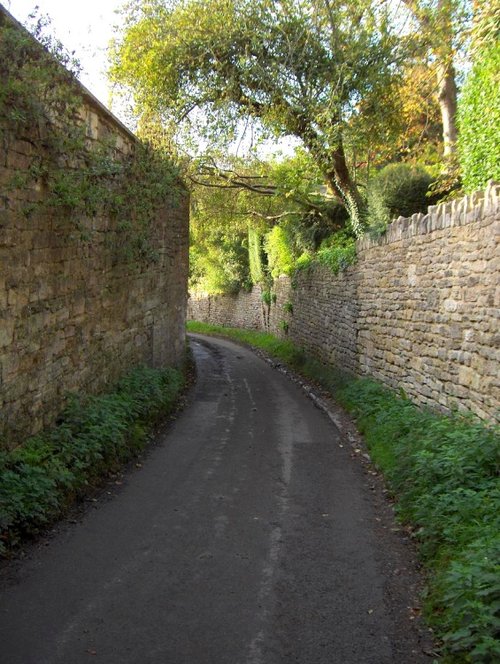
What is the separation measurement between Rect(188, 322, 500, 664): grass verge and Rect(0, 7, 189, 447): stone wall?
161 inches

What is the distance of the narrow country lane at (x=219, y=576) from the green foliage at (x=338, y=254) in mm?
7542

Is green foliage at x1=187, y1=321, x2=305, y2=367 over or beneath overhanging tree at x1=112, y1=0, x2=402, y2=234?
beneath

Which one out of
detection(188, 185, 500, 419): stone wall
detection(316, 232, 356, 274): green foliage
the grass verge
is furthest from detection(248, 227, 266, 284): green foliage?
the grass verge

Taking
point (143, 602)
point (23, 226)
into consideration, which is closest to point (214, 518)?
point (143, 602)

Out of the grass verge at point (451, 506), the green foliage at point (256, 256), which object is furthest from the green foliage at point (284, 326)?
the grass verge at point (451, 506)

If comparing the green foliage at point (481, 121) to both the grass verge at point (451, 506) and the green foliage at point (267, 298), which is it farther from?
the green foliage at point (267, 298)

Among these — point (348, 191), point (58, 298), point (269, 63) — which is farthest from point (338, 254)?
point (58, 298)

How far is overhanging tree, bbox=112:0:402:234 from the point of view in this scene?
15125 millimetres

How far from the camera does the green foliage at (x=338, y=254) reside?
596 inches

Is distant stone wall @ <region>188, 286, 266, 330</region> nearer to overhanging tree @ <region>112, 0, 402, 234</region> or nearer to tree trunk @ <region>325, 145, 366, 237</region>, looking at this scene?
tree trunk @ <region>325, 145, 366, 237</region>

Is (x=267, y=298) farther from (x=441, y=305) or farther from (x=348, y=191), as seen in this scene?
(x=441, y=305)

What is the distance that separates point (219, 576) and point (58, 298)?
13.4ft

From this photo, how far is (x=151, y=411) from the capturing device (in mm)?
10289

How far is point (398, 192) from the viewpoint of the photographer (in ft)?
49.1
